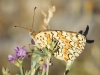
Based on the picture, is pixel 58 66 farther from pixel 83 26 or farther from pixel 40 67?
pixel 40 67

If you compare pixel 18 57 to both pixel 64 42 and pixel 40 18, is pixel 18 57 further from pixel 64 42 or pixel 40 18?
pixel 40 18

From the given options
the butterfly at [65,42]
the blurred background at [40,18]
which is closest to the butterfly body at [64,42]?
the butterfly at [65,42]

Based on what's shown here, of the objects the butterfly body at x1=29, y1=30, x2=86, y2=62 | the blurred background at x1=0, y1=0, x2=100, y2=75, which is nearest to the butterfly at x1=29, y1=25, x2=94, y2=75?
the butterfly body at x1=29, y1=30, x2=86, y2=62

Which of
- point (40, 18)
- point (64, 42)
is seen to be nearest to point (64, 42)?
point (64, 42)

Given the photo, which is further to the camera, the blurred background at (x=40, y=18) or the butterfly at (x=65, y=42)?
the blurred background at (x=40, y=18)

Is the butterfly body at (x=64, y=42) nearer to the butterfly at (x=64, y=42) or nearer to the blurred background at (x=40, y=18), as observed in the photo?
the butterfly at (x=64, y=42)

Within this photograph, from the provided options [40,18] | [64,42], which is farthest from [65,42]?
[40,18]

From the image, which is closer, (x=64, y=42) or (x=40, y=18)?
(x=64, y=42)

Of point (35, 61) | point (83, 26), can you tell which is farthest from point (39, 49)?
point (83, 26)
